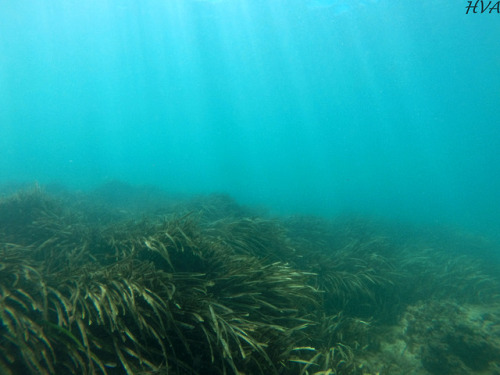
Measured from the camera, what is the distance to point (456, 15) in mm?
27828

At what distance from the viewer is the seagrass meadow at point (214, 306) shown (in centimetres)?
215

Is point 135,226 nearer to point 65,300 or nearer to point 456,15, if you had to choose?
point 65,300

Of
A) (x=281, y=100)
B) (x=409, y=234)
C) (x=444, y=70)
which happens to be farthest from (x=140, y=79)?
(x=409, y=234)

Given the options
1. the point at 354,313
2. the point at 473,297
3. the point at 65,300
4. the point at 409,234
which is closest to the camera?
the point at 65,300

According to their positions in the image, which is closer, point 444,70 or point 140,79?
point 444,70

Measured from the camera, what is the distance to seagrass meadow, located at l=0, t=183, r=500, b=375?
215 centimetres

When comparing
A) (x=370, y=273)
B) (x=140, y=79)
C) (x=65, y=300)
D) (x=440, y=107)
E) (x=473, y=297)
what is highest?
(x=140, y=79)

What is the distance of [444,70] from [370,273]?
2336 inches

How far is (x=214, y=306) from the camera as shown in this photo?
2.76 m

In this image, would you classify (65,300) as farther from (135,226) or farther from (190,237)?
(135,226)

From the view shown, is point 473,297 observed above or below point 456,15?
below

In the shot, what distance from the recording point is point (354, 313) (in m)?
5.12

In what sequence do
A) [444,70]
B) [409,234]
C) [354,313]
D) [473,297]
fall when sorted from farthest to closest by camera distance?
[444,70] → [409,234] → [473,297] → [354,313]

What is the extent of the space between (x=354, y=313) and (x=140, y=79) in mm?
109568
